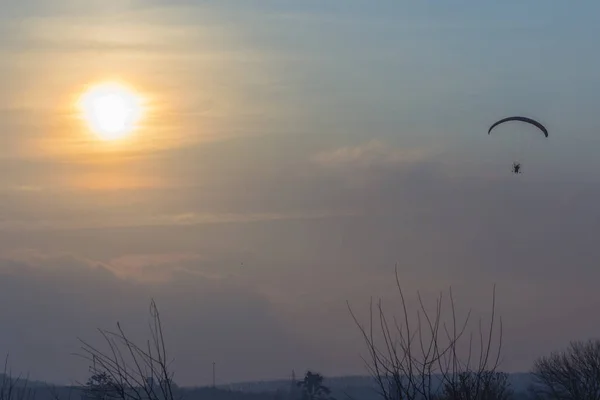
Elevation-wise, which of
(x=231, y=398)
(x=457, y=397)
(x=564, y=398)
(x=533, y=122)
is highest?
(x=231, y=398)

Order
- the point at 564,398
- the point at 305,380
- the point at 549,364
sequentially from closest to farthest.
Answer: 1. the point at 564,398
2. the point at 549,364
3. the point at 305,380

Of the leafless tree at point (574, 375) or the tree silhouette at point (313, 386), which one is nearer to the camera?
the leafless tree at point (574, 375)

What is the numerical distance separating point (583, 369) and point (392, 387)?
216 ft

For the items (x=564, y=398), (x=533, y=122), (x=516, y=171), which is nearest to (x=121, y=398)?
(x=533, y=122)

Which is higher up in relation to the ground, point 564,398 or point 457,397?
point 564,398

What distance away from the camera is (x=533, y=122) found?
1516 inches

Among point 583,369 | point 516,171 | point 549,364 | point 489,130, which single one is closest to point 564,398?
point 583,369

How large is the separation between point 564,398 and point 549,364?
1317 cm

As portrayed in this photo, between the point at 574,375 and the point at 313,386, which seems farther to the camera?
the point at 313,386

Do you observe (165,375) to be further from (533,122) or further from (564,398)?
A: (564,398)

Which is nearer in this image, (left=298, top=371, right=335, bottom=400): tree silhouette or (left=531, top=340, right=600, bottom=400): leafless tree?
(left=531, top=340, right=600, bottom=400): leafless tree

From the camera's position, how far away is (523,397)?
146 m

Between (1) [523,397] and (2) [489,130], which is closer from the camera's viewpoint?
(2) [489,130]

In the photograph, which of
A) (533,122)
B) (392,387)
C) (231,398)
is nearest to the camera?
Answer: (392,387)
